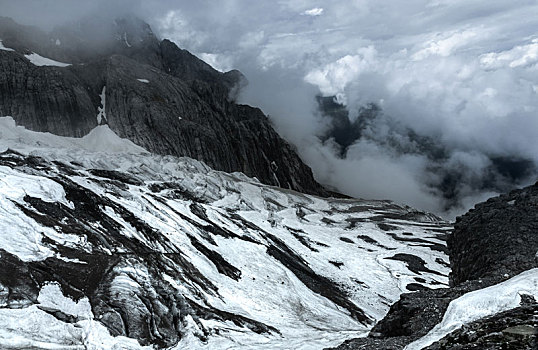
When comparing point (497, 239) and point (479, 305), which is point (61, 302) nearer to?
point (479, 305)

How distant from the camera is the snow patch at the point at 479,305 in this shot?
18.8 m

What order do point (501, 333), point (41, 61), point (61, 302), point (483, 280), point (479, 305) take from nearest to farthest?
point (501, 333) < point (479, 305) < point (483, 280) < point (61, 302) < point (41, 61)

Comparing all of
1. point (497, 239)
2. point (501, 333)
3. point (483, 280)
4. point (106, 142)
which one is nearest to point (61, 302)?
point (483, 280)

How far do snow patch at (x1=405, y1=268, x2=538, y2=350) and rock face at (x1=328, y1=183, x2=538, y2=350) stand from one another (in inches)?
26.9

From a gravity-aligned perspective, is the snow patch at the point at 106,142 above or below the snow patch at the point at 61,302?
above

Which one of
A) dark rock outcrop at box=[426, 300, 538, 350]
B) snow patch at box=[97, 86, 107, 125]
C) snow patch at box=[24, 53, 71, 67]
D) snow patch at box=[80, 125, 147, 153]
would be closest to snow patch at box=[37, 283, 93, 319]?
dark rock outcrop at box=[426, 300, 538, 350]

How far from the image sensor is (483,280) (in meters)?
25.2

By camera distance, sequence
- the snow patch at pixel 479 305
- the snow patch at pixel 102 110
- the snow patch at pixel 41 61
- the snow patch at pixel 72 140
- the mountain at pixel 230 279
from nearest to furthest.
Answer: the snow patch at pixel 479 305 → the mountain at pixel 230 279 → the snow patch at pixel 72 140 → the snow patch at pixel 102 110 → the snow patch at pixel 41 61

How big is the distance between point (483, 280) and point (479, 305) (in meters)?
6.18

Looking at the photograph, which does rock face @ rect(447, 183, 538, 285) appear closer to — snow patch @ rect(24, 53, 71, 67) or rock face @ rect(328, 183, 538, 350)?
rock face @ rect(328, 183, 538, 350)

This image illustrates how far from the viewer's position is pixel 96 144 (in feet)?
568

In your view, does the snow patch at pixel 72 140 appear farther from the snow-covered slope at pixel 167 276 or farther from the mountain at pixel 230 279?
the snow-covered slope at pixel 167 276

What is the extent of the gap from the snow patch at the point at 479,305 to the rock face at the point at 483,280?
0.68 m

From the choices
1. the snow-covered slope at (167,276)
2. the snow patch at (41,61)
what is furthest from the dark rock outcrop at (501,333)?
the snow patch at (41,61)
